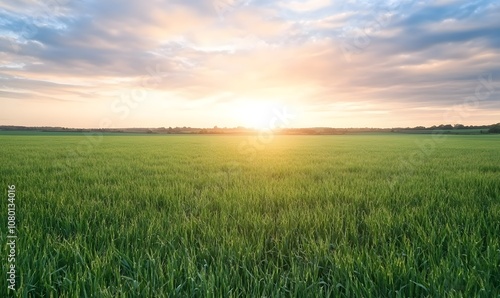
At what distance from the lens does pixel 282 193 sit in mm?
5629

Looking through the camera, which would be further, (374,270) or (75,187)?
(75,187)

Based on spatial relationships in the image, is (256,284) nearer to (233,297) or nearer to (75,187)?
(233,297)

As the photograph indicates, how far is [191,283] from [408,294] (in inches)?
65.6

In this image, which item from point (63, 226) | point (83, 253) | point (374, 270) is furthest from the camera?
point (63, 226)

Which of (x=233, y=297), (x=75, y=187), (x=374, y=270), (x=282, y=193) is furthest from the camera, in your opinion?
(x=75, y=187)

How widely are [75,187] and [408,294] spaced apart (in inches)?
249

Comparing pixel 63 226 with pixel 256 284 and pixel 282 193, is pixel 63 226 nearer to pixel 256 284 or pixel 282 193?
pixel 256 284

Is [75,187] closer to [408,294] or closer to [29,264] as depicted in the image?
[29,264]

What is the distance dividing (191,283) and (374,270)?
1.51m

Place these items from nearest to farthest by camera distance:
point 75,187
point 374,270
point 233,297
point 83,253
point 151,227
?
point 233,297
point 374,270
point 83,253
point 151,227
point 75,187

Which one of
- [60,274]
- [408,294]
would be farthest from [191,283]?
[408,294]

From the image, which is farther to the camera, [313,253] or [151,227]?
[151,227]

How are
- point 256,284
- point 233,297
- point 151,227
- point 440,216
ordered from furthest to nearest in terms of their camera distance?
point 440,216
point 151,227
point 256,284
point 233,297

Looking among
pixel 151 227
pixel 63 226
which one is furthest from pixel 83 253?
pixel 63 226
